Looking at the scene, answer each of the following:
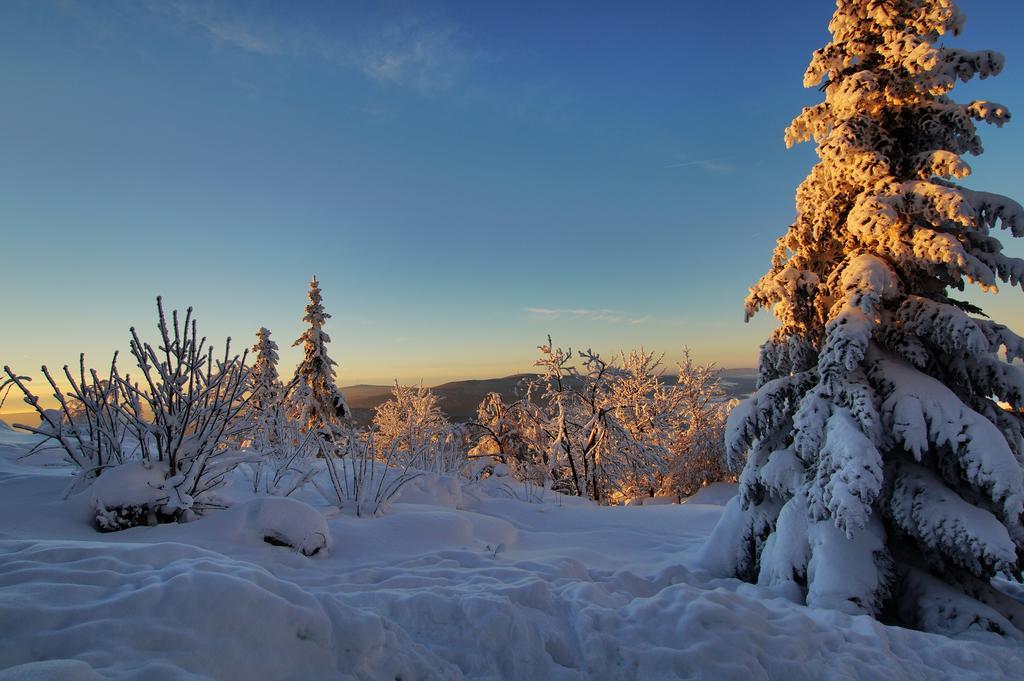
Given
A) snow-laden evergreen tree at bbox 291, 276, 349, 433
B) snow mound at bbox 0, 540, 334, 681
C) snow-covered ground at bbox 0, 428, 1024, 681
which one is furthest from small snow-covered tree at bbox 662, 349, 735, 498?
snow mound at bbox 0, 540, 334, 681

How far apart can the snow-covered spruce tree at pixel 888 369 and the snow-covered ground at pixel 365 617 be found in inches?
27.5

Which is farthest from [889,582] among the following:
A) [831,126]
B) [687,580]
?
[831,126]

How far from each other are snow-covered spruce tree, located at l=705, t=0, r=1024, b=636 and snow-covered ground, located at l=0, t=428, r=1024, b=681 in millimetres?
699

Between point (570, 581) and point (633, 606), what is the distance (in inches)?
29.6

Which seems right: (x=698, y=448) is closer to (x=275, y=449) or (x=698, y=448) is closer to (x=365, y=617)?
(x=275, y=449)

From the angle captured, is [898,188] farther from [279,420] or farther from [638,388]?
[638,388]

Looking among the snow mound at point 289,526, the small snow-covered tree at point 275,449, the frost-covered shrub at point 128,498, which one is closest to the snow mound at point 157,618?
the snow mound at point 289,526

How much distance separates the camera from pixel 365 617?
2836mm

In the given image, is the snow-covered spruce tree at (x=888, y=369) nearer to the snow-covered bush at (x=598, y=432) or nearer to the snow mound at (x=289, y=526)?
the snow mound at (x=289, y=526)

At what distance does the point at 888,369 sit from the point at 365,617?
5.33m

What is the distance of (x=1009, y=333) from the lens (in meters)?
4.97

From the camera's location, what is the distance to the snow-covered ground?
7.51 feet

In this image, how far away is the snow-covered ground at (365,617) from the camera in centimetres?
229

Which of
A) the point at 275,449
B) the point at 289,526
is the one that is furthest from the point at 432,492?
the point at 289,526
